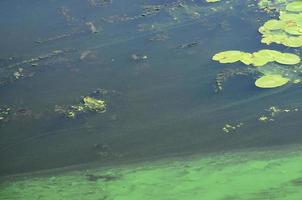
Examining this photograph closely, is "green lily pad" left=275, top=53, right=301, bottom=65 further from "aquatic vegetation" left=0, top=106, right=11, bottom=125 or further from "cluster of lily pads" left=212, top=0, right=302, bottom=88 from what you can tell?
"aquatic vegetation" left=0, top=106, right=11, bottom=125

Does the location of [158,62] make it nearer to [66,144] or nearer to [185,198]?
[66,144]

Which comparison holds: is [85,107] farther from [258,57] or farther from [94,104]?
[258,57]

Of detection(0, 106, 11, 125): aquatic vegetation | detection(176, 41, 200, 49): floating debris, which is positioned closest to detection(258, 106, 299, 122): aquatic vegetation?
detection(176, 41, 200, 49): floating debris

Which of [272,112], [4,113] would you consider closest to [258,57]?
[272,112]

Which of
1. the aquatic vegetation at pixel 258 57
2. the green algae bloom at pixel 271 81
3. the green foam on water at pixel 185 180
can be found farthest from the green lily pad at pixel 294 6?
the green foam on water at pixel 185 180

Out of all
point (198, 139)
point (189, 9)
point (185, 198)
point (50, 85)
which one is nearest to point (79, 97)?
point (50, 85)

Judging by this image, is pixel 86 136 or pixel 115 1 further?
pixel 115 1
